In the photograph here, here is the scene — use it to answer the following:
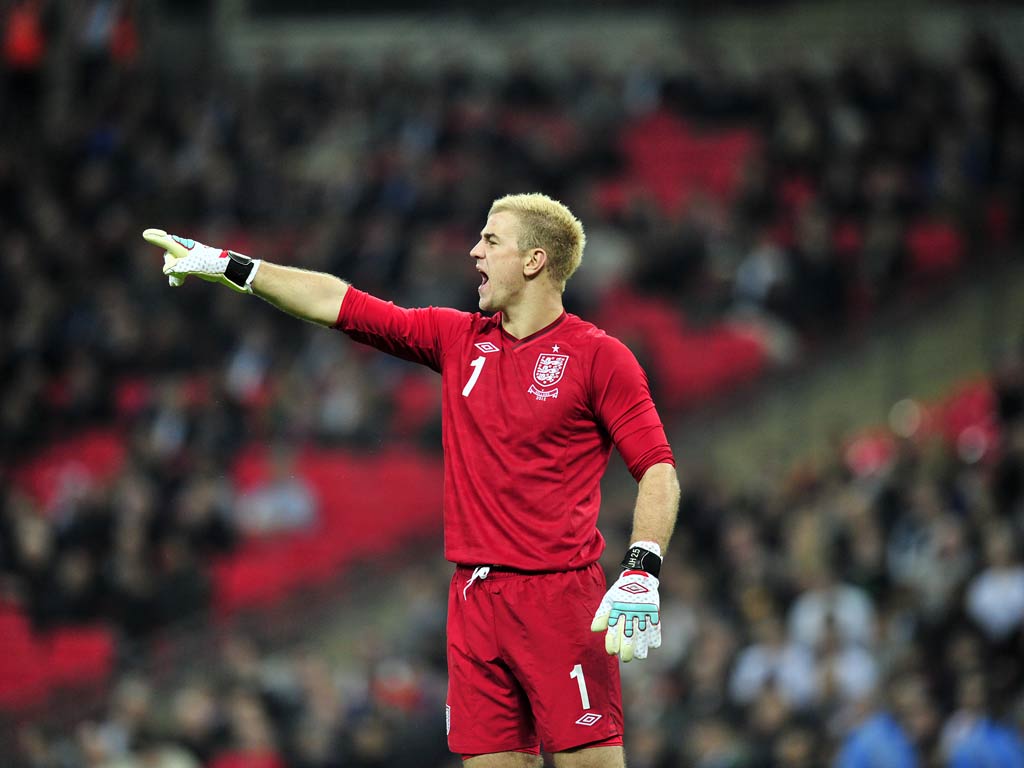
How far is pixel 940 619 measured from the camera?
978 cm

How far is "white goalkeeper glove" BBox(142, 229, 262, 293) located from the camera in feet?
16.6

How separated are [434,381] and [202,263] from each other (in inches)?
421

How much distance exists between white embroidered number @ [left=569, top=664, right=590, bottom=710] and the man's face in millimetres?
1230

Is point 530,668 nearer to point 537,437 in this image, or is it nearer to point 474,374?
point 537,437

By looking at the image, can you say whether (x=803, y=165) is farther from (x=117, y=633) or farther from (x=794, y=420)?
(x=117, y=633)

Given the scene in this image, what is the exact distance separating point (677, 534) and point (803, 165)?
5.45m

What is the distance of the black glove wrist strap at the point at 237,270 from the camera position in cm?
510

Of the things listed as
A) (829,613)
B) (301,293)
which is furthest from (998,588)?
(301,293)

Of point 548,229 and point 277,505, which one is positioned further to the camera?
point 277,505

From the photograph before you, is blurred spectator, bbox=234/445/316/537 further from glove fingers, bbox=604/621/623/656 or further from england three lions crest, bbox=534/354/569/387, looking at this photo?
glove fingers, bbox=604/621/623/656

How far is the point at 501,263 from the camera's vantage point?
5.05m

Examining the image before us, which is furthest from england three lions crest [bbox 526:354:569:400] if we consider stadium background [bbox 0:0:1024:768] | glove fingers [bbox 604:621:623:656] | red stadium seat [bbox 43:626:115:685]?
red stadium seat [bbox 43:626:115:685]

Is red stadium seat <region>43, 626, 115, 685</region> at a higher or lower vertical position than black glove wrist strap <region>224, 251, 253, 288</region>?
lower

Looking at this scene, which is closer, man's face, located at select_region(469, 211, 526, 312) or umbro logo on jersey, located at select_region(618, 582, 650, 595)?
umbro logo on jersey, located at select_region(618, 582, 650, 595)
